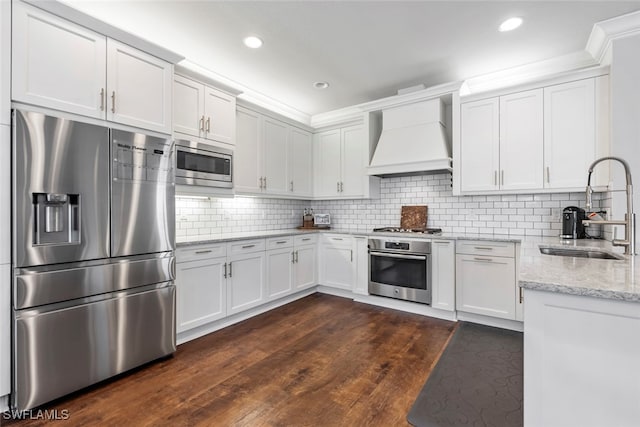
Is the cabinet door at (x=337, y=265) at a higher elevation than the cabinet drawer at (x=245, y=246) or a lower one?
lower

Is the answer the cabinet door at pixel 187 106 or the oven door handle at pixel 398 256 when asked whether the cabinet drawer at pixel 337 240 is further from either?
the cabinet door at pixel 187 106

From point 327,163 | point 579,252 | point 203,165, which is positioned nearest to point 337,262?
point 327,163

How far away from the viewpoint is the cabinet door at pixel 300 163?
436 cm

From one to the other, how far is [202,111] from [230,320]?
2.19 metres

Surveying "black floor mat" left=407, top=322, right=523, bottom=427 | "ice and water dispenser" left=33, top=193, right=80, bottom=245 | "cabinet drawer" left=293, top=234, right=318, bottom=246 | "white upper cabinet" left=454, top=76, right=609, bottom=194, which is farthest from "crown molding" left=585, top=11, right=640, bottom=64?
"ice and water dispenser" left=33, top=193, right=80, bottom=245

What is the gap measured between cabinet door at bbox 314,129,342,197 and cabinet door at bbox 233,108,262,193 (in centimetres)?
118

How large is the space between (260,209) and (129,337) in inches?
93.6

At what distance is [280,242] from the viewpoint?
377 centimetres

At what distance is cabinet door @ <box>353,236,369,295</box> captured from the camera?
396 cm

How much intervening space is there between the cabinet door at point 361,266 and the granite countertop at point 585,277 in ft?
8.04

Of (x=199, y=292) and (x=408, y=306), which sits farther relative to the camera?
(x=408, y=306)

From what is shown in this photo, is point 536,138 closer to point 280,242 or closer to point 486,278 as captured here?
point 486,278

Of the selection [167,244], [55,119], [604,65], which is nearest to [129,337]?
[167,244]

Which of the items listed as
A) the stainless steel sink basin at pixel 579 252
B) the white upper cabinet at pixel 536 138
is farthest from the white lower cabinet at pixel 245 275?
the stainless steel sink basin at pixel 579 252
